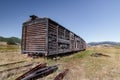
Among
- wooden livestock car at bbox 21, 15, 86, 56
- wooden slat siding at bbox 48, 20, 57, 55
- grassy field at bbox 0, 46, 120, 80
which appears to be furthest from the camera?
wooden slat siding at bbox 48, 20, 57, 55

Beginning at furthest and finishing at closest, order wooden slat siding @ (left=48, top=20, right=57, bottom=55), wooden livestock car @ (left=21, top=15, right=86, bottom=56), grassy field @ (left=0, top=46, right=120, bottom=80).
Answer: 1. wooden slat siding @ (left=48, top=20, right=57, bottom=55)
2. wooden livestock car @ (left=21, top=15, right=86, bottom=56)
3. grassy field @ (left=0, top=46, right=120, bottom=80)

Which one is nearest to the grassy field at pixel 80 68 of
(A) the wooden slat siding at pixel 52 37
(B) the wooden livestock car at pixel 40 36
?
(B) the wooden livestock car at pixel 40 36

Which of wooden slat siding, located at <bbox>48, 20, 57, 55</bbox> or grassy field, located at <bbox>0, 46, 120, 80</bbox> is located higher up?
wooden slat siding, located at <bbox>48, 20, 57, 55</bbox>

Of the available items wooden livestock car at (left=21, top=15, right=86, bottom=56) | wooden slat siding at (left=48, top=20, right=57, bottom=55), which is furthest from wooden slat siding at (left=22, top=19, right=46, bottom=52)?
wooden slat siding at (left=48, top=20, right=57, bottom=55)

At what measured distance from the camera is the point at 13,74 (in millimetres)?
7500

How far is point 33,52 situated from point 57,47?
312 centimetres

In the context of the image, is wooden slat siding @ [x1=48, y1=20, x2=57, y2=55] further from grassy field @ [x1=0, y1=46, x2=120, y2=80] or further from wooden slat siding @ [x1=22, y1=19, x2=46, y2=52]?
grassy field @ [x1=0, y1=46, x2=120, y2=80]

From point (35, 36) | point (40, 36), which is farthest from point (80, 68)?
point (35, 36)

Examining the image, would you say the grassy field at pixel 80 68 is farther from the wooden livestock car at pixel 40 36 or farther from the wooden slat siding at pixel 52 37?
the wooden slat siding at pixel 52 37

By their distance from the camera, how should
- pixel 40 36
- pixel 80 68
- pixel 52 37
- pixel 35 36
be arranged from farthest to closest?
pixel 35 36 < pixel 52 37 < pixel 40 36 < pixel 80 68

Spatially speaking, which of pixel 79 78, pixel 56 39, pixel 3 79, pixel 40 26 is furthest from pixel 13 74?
pixel 56 39

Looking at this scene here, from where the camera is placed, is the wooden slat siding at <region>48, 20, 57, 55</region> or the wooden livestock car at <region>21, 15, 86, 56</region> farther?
the wooden slat siding at <region>48, 20, 57, 55</region>

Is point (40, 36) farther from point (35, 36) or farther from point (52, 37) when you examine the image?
point (52, 37)

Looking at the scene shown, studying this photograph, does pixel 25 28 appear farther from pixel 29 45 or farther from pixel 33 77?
pixel 33 77
